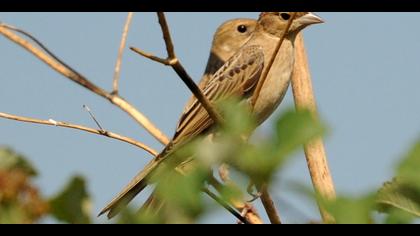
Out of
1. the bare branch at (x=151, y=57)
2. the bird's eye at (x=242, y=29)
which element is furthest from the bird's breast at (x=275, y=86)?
the bare branch at (x=151, y=57)

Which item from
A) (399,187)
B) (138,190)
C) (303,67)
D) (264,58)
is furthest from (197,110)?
(399,187)

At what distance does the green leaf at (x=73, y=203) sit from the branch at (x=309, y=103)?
6.78ft

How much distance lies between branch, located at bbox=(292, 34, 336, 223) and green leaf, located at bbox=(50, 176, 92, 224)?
2067mm

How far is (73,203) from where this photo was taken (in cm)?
104

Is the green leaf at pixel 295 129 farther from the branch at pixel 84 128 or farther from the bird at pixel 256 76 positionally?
the bird at pixel 256 76

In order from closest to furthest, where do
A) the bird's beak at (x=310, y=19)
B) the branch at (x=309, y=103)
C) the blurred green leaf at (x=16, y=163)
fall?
1. the blurred green leaf at (x=16, y=163)
2. the branch at (x=309, y=103)
3. the bird's beak at (x=310, y=19)

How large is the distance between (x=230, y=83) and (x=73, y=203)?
18.3 feet

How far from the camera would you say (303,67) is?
461 centimetres

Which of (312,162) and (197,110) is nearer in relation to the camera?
(312,162)

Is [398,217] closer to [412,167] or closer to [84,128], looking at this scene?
[412,167]

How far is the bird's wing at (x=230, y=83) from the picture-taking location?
20.0 ft

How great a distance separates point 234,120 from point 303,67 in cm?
357

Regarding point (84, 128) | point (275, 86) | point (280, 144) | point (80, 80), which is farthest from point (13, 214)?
point (275, 86)
